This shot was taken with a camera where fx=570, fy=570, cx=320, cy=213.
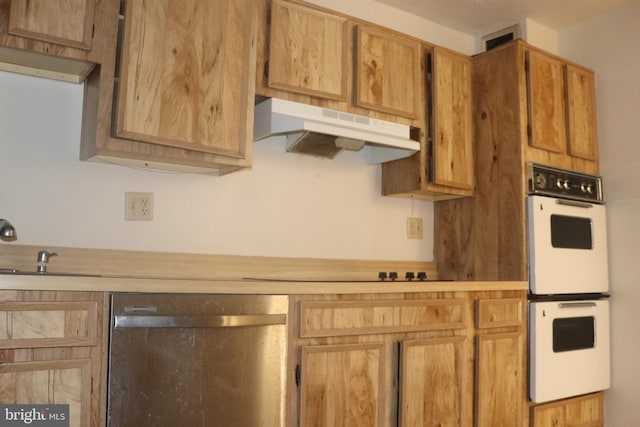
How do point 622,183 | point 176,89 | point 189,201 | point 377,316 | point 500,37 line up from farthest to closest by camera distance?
point 500,37
point 622,183
point 189,201
point 377,316
point 176,89

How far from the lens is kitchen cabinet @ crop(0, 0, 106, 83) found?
6.06ft

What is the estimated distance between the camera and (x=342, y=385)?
2121mm

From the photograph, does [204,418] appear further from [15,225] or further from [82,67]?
[82,67]

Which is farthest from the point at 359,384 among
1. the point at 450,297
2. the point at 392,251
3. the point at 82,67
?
the point at 82,67

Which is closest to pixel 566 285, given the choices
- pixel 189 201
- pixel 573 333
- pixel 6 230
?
pixel 573 333

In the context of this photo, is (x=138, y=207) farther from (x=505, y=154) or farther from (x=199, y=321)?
(x=505, y=154)

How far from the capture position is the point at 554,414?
2910 millimetres

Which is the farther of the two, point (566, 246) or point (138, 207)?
point (566, 246)

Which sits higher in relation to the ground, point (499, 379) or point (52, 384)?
point (52, 384)

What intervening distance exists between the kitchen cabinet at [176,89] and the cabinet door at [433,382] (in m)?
1.05

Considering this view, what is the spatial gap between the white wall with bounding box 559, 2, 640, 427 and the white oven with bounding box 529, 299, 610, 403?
89 millimetres

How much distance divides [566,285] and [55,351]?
246 centimetres

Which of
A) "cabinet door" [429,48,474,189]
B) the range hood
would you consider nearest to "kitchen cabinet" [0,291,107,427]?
the range hood

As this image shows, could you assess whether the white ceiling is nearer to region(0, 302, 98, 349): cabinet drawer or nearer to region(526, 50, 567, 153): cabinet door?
region(526, 50, 567, 153): cabinet door
